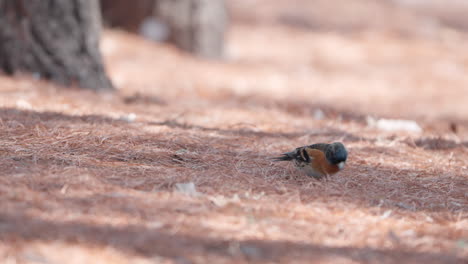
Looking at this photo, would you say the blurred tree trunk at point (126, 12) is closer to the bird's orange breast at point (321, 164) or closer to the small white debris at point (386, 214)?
the bird's orange breast at point (321, 164)

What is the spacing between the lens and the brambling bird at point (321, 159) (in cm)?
321

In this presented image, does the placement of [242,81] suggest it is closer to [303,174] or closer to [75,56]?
[75,56]

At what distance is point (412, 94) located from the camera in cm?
797

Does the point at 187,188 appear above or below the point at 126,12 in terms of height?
below

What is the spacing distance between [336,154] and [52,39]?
138 inches

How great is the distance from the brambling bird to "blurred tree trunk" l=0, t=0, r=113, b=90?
3.05 metres

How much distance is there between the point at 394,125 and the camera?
17.4 ft

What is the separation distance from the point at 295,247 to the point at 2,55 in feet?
14.3

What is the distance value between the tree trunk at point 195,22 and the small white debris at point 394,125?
13.1ft

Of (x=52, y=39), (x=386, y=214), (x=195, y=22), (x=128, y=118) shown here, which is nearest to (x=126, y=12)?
(x=195, y=22)

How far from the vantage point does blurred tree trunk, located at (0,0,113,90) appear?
17.8ft

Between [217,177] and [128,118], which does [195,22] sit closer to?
[128,118]

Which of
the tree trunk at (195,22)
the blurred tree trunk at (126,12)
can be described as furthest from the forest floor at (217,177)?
the blurred tree trunk at (126,12)

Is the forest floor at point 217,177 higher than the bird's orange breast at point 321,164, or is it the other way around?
the bird's orange breast at point 321,164
